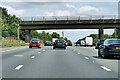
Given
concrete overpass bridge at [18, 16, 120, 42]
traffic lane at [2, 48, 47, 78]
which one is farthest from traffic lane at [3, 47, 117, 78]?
concrete overpass bridge at [18, 16, 120, 42]

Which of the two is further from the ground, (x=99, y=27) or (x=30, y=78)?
(x=99, y=27)

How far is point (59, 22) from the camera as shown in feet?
177

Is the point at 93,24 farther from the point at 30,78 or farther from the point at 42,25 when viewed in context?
the point at 30,78

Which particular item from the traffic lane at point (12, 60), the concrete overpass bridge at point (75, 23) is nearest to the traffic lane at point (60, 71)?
the traffic lane at point (12, 60)

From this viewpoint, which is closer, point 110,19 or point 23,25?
point 110,19

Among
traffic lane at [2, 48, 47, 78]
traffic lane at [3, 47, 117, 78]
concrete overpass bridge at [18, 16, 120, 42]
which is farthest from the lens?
concrete overpass bridge at [18, 16, 120, 42]

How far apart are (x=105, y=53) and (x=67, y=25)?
3920 cm

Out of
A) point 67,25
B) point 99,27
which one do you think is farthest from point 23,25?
point 99,27

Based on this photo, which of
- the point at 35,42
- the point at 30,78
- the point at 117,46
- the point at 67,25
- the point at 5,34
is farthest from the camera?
the point at 67,25

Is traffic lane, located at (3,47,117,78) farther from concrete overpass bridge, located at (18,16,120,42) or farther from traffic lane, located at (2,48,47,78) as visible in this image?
concrete overpass bridge, located at (18,16,120,42)

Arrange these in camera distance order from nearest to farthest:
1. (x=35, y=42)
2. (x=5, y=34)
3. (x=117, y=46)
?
(x=117, y=46) < (x=35, y=42) < (x=5, y=34)

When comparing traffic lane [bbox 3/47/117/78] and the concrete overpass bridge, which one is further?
the concrete overpass bridge

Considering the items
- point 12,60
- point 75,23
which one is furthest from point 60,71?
point 75,23

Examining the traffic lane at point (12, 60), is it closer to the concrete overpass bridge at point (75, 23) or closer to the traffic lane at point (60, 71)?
the traffic lane at point (60, 71)
